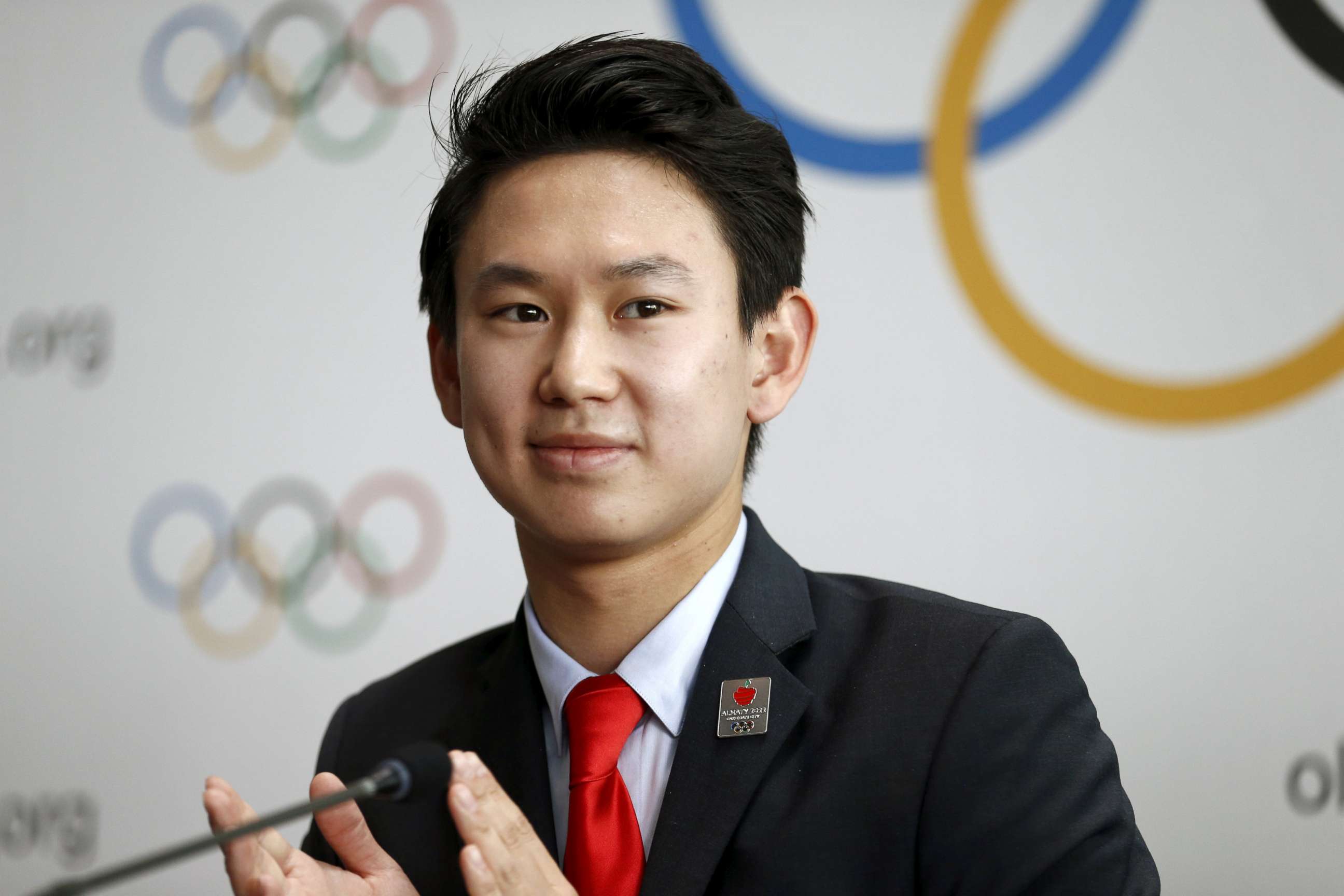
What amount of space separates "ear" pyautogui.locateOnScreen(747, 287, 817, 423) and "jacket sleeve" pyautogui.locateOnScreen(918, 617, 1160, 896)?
1.22 feet

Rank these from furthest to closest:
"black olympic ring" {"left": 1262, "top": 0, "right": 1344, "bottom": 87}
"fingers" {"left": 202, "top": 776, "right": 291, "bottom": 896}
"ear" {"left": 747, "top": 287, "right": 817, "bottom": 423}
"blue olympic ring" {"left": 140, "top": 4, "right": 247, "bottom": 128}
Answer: "blue olympic ring" {"left": 140, "top": 4, "right": 247, "bottom": 128} → "black olympic ring" {"left": 1262, "top": 0, "right": 1344, "bottom": 87} → "ear" {"left": 747, "top": 287, "right": 817, "bottom": 423} → "fingers" {"left": 202, "top": 776, "right": 291, "bottom": 896}

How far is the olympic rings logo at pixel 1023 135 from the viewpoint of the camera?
198 centimetres

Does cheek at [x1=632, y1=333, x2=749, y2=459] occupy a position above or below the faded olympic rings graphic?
above

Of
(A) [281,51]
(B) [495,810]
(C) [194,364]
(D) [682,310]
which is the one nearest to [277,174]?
(A) [281,51]

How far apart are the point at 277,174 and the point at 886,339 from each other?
1.18m

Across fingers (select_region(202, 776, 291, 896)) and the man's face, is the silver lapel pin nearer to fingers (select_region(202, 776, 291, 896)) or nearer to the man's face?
the man's face

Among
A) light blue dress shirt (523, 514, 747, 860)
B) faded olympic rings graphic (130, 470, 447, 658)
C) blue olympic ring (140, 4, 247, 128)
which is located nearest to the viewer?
light blue dress shirt (523, 514, 747, 860)

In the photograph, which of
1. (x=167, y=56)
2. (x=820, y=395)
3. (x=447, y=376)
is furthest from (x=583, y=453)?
(x=167, y=56)

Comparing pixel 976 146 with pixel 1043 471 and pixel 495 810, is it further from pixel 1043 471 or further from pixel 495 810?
pixel 495 810

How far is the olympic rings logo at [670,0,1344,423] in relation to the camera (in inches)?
77.8

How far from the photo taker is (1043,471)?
2.03m

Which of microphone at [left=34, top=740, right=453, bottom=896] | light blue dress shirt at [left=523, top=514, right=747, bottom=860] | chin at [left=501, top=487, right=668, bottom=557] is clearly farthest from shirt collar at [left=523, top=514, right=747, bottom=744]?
microphone at [left=34, top=740, right=453, bottom=896]

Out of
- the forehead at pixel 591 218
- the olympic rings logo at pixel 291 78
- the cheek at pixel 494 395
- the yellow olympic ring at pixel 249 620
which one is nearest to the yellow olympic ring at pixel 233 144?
the olympic rings logo at pixel 291 78

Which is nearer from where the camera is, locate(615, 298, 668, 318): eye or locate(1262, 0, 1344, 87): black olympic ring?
locate(615, 298, 668, 318): eye
